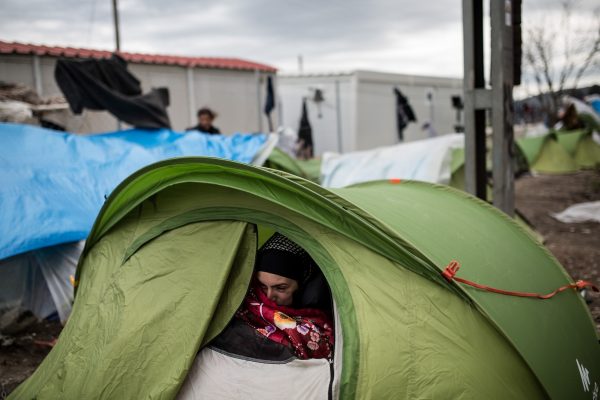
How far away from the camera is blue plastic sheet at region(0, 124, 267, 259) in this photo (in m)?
4.42

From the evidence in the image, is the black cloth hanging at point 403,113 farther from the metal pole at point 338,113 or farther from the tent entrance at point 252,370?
the tent entrance at point 252,370

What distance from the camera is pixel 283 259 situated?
295 cm

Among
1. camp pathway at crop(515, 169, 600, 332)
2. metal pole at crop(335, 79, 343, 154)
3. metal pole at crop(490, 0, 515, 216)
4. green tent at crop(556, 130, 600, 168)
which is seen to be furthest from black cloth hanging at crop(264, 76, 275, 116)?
metal pole at crop(490, 0, 515, 216)

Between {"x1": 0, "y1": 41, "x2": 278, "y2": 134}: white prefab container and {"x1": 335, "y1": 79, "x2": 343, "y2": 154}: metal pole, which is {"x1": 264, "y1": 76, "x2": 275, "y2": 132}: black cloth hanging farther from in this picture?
{"x1": 335, "y1": 79, "x2": 343, "y2": 154}: metal pole

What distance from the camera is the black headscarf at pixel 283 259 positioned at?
2.94 meters

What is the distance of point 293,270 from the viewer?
2.98m

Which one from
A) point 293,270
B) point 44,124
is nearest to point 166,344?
point 293,270

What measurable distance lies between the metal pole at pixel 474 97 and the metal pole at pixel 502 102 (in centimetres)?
14

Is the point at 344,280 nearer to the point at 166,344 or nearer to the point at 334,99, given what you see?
the point at 166,344

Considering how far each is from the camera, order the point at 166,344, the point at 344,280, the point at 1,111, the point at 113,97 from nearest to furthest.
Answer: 1. the point at 344,280
2. the point at 166,344
3. the point at 1,111
4. the point at 113,97

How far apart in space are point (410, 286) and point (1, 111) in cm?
510

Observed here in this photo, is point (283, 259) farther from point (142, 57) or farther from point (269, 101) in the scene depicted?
point (269, 101)

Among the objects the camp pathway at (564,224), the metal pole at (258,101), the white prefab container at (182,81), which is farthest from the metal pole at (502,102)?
the metal pole at (258,101)

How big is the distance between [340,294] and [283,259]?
58 centimetres
